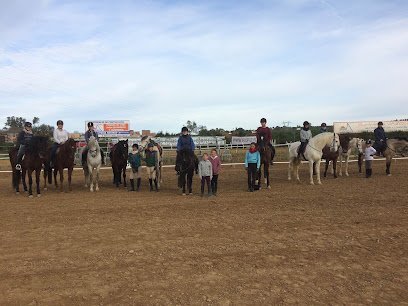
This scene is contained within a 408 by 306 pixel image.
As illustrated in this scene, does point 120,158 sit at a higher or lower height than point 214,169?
higher

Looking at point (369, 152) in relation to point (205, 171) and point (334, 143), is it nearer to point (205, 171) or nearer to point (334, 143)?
point (334, 143)

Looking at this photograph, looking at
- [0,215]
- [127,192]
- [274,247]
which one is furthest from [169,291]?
[127,192]

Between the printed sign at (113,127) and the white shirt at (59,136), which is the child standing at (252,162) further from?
the printed sign at (113,127)

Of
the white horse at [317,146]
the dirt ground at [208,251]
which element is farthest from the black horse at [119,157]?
the white horse at [317,146]

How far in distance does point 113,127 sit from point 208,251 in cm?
2567

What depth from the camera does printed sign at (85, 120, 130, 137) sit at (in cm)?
3008

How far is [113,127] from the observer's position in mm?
30406

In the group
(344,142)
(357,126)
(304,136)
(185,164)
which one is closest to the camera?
(185,164)

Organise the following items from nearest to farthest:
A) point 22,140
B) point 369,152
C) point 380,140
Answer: point 22,140 → point 369,152 → point 380,140

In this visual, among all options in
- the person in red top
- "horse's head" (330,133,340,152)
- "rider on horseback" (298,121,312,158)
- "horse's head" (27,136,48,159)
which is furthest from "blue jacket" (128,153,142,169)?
"horse's head" (330,133,340,152)

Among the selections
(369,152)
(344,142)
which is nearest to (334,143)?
(369,152)

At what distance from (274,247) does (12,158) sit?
40.0 ft

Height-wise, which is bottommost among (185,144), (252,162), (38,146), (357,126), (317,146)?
(252,162)

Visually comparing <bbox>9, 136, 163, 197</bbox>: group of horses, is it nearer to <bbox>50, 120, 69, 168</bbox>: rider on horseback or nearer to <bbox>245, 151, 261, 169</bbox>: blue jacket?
<bbox>50, 120, 69, 168</bbox>: rider on horseback
